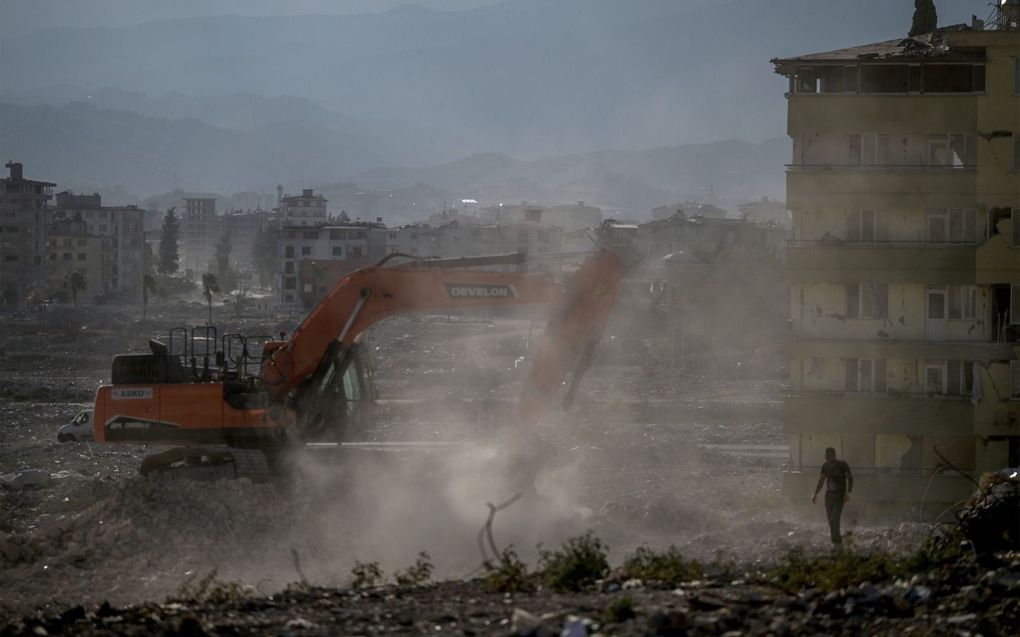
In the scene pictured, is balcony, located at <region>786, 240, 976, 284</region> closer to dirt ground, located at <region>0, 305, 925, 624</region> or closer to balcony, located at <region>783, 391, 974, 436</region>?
balcony, located at <region>783, 391, 974, 436</region>

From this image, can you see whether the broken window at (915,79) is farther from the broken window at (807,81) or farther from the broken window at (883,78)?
the broken window at (807,81)

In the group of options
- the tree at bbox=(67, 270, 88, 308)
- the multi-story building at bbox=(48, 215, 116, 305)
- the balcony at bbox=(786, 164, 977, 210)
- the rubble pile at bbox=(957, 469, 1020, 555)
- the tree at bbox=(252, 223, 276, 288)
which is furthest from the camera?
the tree at bbox=(252, 223, 276, 288)

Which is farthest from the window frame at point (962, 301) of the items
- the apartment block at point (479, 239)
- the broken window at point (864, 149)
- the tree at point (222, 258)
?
the tree at point (222, 258)

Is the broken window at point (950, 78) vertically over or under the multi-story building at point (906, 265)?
over

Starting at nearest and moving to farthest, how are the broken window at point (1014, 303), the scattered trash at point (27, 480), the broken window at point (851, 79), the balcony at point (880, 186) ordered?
the scattered trash at point (27, 480)
the broken window at point (1014, 303)
the balcony at point (880, 186)
the broken window at point (851, 79)

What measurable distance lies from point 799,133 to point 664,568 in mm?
12357

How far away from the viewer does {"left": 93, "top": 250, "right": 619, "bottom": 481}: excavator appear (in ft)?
58.9

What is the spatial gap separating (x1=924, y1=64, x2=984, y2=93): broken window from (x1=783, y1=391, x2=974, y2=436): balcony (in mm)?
5253

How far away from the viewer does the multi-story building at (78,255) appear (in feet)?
362

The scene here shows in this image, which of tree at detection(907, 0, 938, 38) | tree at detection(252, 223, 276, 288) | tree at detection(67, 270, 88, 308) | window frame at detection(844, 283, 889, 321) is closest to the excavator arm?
window frame at detection(844, 283, 889, 321)

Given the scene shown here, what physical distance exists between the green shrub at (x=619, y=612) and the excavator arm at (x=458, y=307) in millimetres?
8371

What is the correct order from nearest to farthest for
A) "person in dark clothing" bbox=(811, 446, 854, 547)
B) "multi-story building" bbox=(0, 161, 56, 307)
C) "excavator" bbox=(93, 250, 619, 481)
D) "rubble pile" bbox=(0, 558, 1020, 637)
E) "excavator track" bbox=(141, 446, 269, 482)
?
1. "rubble pile" bbox=(0, 558, 1020, 637)
2. "person in dark clothing" bbox=(811, 446, 854, 547)
3. "excavator track" bbox=(141, 446, 269, 482)
4. "excavator" bbox=(93, 250, 619, 481)
5. "multi-story building" bbox=(0, 161, 56, 307)

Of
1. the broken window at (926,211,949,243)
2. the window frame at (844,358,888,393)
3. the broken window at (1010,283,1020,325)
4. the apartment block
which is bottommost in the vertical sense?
the window frame at (844,358,888,393)

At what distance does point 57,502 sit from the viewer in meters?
19.1
